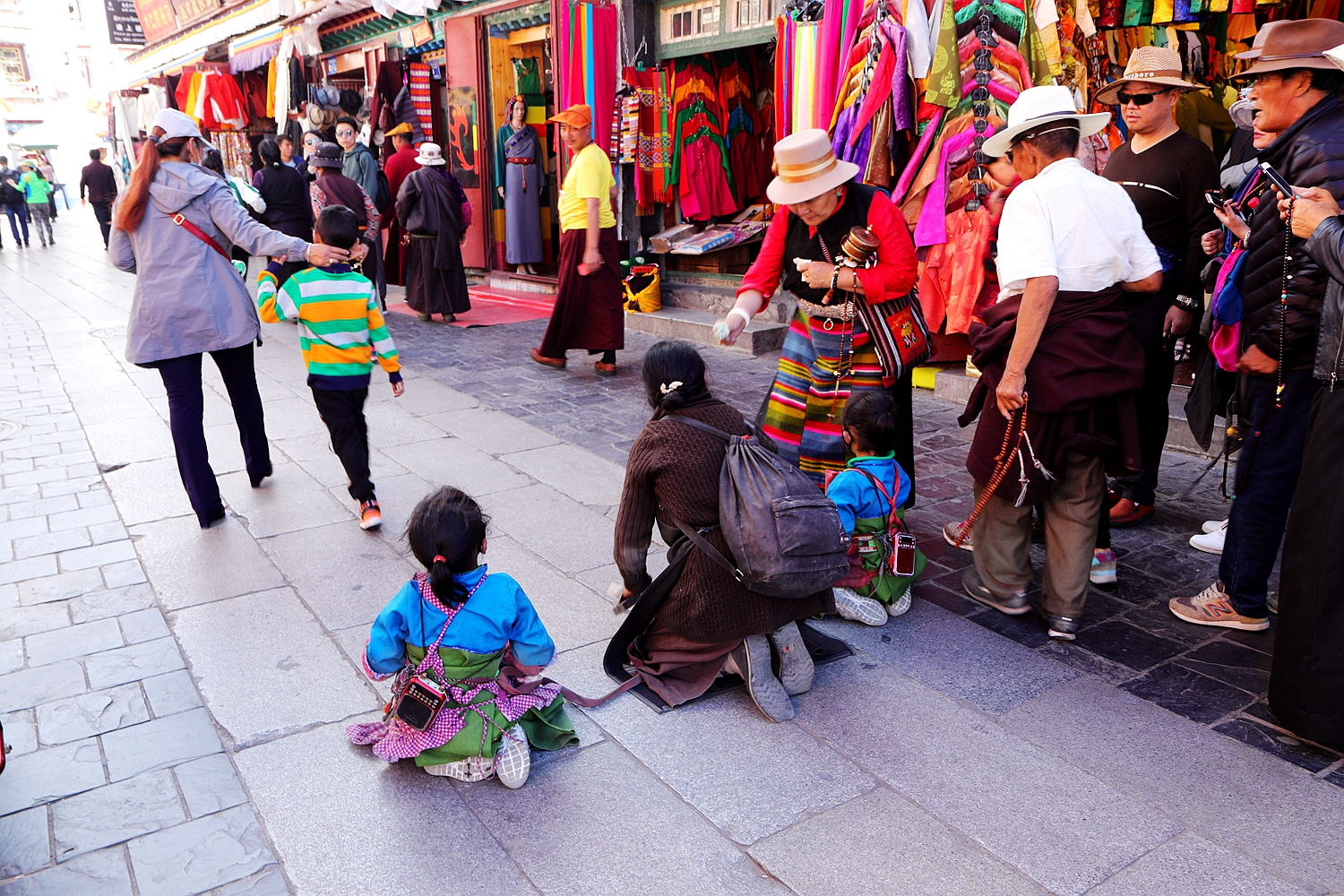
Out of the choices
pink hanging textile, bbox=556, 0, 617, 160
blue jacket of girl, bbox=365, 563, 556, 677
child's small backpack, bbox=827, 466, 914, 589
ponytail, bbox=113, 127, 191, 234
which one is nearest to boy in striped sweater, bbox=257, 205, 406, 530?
ponytail, bbox=113, 127, 191, 234

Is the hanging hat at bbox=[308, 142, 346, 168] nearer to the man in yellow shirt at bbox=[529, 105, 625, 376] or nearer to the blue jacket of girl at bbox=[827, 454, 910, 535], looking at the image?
the man in yellow shirt at bbox=[529, 105, 625, 376]

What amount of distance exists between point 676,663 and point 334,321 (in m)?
2.31

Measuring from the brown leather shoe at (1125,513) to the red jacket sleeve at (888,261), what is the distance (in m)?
1.66

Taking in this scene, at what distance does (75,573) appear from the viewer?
4.09 meters

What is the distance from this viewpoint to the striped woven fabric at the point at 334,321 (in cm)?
425

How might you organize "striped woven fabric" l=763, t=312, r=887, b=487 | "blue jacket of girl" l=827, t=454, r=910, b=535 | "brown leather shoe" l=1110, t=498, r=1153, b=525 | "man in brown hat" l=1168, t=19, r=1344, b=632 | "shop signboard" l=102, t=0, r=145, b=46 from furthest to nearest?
1. "shop signboard" l=102, t=0, r=145, b=46
2. "brown leather shoe" l=1110, t=498, r=1153, b=525
3. "striped woven fabric" l=763, t=312, r=887, b=487
4. "blue jacket of girl" l=827, t=454, r=910, b=535
5. "man in brown hat" l=1168, t=19, r=1344, b=632

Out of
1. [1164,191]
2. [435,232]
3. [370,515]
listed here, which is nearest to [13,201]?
[435,232]

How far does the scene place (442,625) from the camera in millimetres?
2598

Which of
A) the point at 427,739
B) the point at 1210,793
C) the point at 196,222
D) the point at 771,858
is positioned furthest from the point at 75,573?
the point at 1210,793

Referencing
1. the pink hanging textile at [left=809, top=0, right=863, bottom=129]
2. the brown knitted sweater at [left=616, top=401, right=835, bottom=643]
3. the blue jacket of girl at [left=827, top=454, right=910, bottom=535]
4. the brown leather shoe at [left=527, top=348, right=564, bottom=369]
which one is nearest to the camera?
the brown knitted sweater at [left=616, top=401, right=835, bottom=643]

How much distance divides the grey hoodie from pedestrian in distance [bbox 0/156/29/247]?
67.9 feet

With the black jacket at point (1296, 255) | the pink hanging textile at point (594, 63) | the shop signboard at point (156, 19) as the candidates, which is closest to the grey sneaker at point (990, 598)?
the black jacket at point (1296, 255)

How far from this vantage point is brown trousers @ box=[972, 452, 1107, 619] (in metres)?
3.37

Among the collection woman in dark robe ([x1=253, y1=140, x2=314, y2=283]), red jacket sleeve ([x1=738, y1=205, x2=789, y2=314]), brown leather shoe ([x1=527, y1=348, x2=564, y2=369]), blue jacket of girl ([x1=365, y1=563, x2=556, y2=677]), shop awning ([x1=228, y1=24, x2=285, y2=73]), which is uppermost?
shop awning ([x1=228, y1=24, x2=285, y2=73])
